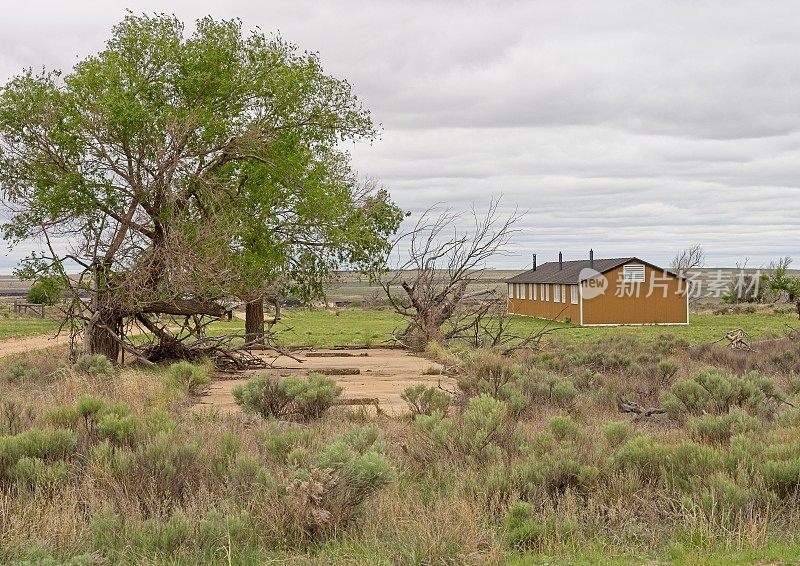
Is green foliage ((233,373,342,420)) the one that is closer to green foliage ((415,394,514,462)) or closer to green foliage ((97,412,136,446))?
green foliage ((415,394,514,462))

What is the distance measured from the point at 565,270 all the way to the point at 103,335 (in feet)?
134

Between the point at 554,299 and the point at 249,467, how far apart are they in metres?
48.6

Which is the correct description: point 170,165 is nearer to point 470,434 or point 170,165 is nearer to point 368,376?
Result: point 368,376

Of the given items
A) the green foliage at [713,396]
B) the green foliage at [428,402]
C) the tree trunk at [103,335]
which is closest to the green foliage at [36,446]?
the green foliage at [428,402]

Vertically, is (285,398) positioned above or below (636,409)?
above

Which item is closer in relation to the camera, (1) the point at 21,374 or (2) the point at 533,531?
(2) the point at 533,531

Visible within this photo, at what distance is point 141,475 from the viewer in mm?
7094

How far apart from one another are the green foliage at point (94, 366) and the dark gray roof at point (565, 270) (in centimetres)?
3626

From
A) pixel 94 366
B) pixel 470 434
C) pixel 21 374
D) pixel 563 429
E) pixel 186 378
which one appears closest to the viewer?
pixel 470 434

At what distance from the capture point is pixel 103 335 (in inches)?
768

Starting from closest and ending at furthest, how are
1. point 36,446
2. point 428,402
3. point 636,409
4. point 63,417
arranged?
1. point 36,446
2. point 63,417
3. point 428,402
4. point 636,409

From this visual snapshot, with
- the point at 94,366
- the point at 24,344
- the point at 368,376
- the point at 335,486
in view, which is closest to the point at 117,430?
the point at 335,486

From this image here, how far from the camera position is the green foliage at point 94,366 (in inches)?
619

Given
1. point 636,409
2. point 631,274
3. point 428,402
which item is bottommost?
point 636,409
